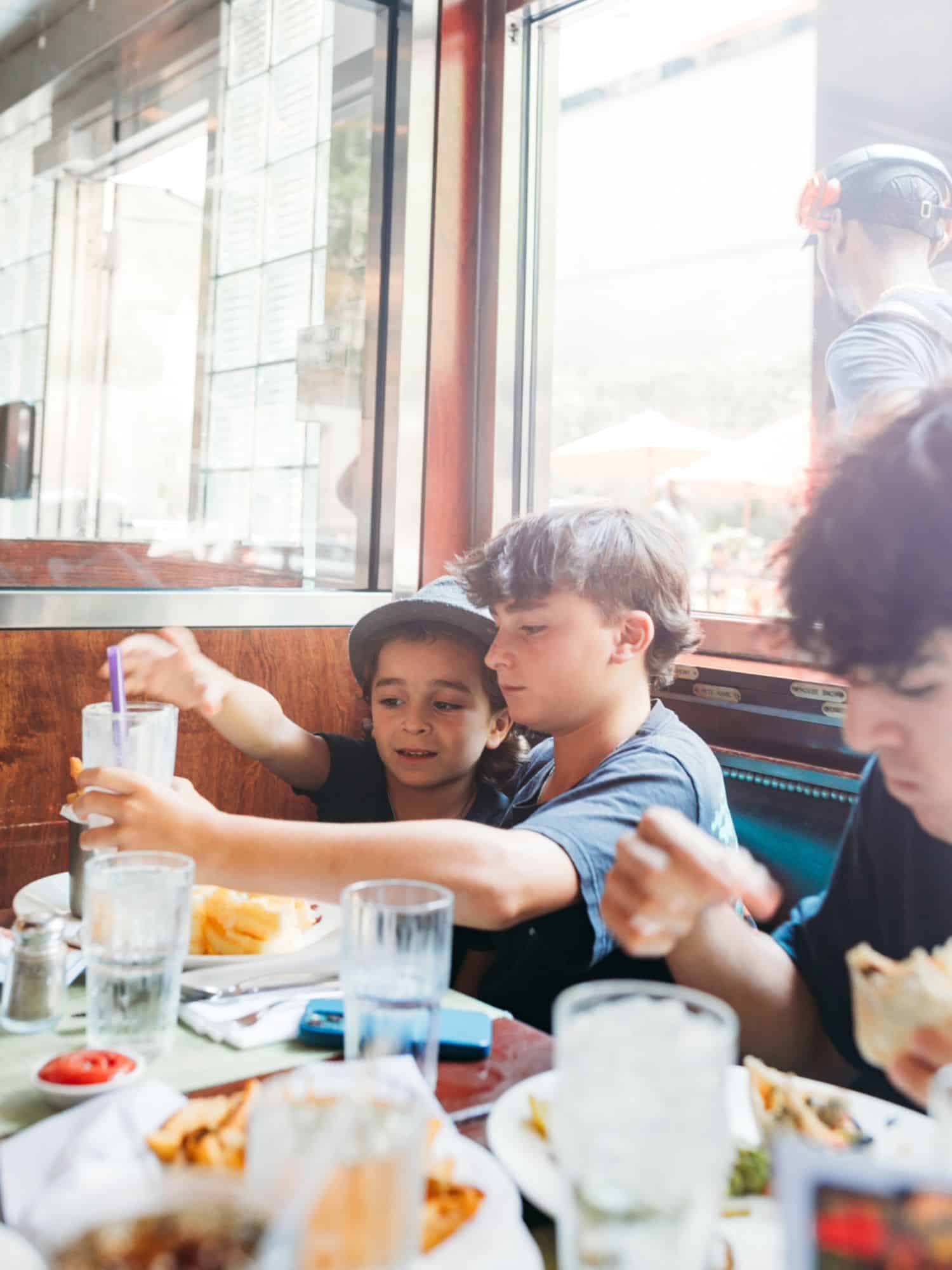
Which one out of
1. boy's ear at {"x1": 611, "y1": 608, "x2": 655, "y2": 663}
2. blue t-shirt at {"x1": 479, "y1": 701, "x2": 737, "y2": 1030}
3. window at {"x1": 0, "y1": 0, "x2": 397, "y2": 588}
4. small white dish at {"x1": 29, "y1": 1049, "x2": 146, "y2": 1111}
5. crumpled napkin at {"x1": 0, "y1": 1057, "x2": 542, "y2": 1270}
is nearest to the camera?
crumpled napkin at {"x1": 0, "y1": 1057, "x2": 542, "y2": 1270}

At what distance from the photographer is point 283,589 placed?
6.93 ft

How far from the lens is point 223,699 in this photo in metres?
1.84

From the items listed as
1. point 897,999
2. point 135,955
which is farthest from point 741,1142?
point 135,955

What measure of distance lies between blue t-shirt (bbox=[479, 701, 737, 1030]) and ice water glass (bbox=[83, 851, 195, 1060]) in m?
0.39

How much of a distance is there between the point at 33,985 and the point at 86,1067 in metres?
0.15

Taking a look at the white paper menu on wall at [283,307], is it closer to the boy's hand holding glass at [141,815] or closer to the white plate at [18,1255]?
the boy's hand holding glass at [141,815]

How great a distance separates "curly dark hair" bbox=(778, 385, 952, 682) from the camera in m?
0.81

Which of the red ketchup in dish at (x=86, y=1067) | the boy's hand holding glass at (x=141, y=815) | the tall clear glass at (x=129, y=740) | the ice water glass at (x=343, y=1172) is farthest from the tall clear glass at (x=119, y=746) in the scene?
the ice water glass at (x=343, y=1172)

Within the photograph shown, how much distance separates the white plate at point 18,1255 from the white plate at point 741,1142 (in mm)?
268

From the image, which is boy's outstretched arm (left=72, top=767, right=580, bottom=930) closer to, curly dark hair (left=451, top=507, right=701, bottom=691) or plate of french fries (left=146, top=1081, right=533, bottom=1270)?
plate of french fries (left=146, top=1081, right=533, bottom=1270)

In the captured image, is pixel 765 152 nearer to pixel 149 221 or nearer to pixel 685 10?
pixel 685 10

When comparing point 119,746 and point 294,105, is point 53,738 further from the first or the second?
point 294,105

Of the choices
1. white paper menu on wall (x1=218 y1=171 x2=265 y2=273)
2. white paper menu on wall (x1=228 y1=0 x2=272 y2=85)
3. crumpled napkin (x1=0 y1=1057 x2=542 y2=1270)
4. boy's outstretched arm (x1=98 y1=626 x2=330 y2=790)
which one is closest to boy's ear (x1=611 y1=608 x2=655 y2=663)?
boy's outstretched arm (x1=98 y1=626 x2=330 y2=790)

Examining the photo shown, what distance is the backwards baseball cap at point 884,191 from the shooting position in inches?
62.9
